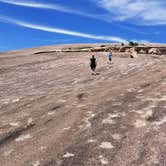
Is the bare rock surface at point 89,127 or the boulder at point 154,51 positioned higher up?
the boulder at point 154,51

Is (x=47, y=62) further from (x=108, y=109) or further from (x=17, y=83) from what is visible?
(x=108, y=109)

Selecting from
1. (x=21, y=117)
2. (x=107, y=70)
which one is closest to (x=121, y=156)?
(x=21, y=117)

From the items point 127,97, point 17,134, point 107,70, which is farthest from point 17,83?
point 17,134

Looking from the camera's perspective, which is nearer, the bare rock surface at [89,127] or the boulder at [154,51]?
the bare rock surface at [89,127]

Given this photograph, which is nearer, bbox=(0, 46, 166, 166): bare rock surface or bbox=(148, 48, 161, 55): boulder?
bbox=(0, 46, 166, 166): bare rock surface

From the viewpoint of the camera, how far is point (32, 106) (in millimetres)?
20359

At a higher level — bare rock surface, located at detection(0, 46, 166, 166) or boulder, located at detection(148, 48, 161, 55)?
boulder, located at detection(148, 48, 161, 55)

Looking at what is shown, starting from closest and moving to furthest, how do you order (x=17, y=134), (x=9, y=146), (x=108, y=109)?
(x=9, y=146) → (x=17, y=134) → (x=108, y=109)

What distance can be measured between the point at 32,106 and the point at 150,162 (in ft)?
31.3

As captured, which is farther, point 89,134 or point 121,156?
point 89,134

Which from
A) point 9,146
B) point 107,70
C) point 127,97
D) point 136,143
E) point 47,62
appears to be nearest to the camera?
point 136,143

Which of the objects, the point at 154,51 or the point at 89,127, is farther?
the point at 154,51

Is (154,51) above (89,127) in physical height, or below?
above

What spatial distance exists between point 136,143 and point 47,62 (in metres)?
42.0
